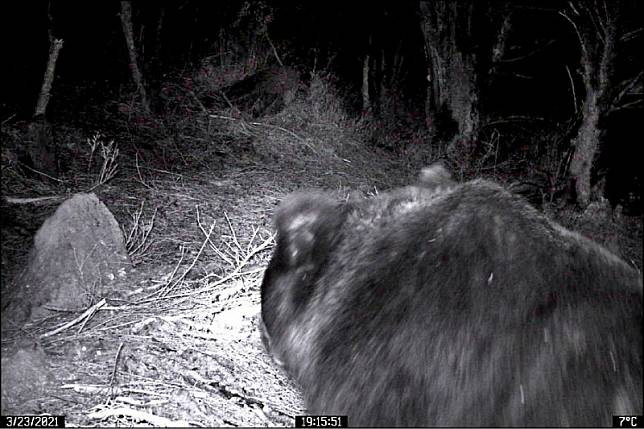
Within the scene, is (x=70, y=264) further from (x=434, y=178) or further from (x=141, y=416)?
(x=434, y=178)

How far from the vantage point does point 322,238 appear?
287 cm

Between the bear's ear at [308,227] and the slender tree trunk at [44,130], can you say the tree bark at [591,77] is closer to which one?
the bear's ear at [308,227]

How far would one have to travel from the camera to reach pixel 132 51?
530 cm

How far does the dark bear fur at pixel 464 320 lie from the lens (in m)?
2.01

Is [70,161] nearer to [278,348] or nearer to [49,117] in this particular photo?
[49,117]

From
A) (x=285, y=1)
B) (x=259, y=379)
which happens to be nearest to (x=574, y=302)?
(x=259, y=379)

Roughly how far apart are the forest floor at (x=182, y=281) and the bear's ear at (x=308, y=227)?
467 millimetres

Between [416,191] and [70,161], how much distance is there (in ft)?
8.44

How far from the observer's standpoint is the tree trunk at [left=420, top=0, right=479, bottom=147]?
249 inches

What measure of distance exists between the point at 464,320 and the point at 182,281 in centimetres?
176

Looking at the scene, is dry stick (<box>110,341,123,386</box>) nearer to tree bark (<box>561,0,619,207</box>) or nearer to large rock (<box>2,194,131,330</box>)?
large rock (<box>2,194,131,330</box>)

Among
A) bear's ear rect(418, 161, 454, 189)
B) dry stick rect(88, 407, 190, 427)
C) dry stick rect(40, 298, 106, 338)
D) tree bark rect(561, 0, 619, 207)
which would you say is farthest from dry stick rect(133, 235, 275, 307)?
tree bark rect(561, 0, 619, 207)

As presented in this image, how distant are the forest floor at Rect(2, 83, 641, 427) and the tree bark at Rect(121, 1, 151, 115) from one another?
617 mm

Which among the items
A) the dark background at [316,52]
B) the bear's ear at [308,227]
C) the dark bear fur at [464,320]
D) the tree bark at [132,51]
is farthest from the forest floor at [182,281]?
the dark background at [316,52]
